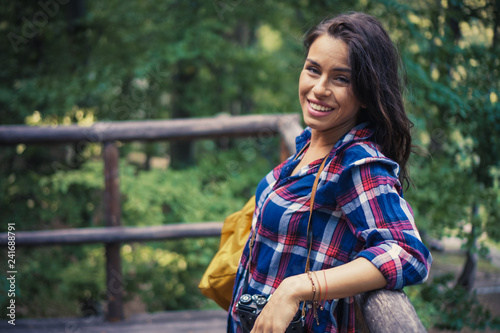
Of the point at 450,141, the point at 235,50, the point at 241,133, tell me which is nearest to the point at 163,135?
the point at 241,133

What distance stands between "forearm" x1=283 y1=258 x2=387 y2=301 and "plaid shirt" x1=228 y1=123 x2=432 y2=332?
0.02 m

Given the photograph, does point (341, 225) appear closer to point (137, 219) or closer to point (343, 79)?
point (343, 79)

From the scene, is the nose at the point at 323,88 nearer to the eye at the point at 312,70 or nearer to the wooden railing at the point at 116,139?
the eye at the point at 312,70

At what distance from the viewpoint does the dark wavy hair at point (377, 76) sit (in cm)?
105

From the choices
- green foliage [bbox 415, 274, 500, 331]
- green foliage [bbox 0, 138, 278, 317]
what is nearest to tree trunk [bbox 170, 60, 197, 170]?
green foliage [bbox 0, 138, 278, 317]

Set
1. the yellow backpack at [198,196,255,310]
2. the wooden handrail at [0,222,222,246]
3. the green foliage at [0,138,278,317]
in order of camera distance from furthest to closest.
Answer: the green foliage at [0,138,278,317] → the wooden handrail at [0,222,222,246] → the yellow backpack at [198,196,255,310]

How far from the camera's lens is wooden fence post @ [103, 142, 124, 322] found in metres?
2.62

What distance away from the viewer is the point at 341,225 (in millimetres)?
1053

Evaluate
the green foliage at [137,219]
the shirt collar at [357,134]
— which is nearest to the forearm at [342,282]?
the shirt collar at [357,134]

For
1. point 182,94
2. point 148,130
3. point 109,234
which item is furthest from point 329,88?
point 182,94

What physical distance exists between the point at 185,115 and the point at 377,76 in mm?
5777

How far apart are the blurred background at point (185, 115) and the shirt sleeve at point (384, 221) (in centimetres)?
119

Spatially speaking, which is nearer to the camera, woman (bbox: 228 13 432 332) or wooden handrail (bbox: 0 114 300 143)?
woman (bbox: 228 13 432 332)

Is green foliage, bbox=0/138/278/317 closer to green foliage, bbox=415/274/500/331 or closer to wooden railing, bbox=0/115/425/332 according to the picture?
wooden railing, bbox=0/115/425/332
